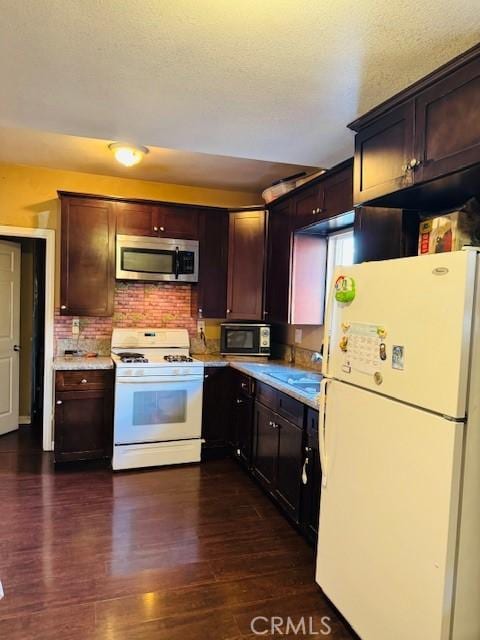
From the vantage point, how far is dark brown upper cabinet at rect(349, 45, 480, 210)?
158 centimetres

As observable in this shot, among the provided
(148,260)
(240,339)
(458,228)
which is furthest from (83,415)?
(458,228)

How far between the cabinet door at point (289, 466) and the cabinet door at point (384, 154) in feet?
4.78

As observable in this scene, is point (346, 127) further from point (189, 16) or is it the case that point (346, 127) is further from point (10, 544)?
point (10, 544)

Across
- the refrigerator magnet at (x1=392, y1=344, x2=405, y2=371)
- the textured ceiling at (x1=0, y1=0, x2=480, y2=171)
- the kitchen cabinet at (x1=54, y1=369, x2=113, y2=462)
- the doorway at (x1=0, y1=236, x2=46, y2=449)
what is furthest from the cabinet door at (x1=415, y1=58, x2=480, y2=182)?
the doorway at (x1=0, y1=236, x2=46, y2=449)

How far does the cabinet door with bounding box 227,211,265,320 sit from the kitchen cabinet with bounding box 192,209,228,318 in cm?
6

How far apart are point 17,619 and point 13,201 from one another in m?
3.32

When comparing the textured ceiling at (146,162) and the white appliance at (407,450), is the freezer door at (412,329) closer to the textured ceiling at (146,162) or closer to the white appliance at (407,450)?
the white appliance at (407,450)

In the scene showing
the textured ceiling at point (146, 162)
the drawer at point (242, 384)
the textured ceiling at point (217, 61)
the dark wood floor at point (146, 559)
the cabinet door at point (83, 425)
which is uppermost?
the textured ceiling at point (146, 162)

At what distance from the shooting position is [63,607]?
78.9 inches

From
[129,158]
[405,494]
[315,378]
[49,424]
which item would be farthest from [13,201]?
[405,494]

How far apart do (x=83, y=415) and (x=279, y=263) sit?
6.97 ft

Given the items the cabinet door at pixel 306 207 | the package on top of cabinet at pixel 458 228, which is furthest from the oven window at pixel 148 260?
the package on top of cabinet at pixel 458 228

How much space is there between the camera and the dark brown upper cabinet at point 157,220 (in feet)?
12.7

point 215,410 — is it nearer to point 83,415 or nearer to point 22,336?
point 83,415
